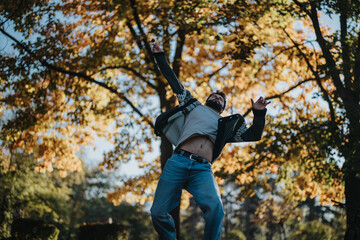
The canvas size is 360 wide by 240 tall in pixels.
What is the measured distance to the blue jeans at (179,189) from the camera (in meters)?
3.26

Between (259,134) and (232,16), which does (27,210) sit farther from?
(259,134)

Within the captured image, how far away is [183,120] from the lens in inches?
151

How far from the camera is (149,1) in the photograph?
10500mm

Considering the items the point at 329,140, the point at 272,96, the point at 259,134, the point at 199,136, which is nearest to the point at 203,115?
the point at 199,136

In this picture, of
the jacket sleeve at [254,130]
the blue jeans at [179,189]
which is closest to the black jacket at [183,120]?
the jacket sleeve at [254,130]

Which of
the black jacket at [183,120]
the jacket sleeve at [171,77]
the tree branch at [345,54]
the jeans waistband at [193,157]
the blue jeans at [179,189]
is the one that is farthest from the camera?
the tree branch at [345,54]

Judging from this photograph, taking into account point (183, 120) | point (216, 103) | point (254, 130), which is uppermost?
point (216, 103)

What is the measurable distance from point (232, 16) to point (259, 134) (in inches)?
249

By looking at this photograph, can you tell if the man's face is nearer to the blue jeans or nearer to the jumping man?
the jumping man

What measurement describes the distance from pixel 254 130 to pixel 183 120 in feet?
2.49

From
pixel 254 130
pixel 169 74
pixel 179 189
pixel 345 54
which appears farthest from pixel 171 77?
pixel 345 54

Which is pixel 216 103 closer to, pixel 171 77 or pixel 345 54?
pixel 171 77

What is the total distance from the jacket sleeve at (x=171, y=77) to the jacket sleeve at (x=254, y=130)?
65 cm

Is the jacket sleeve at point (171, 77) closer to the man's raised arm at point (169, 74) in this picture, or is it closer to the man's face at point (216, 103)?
the man's raised arm at point (169, 74)
